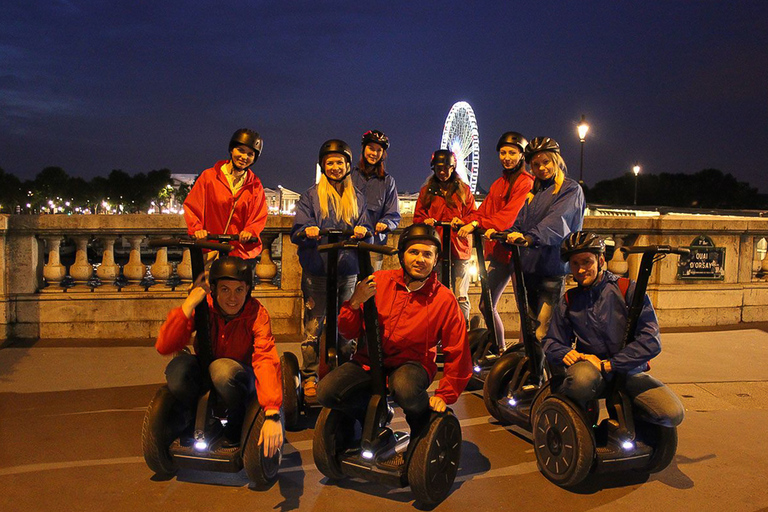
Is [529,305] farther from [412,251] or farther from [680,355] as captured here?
[680,355]

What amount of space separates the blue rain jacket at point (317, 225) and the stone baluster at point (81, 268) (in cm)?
320

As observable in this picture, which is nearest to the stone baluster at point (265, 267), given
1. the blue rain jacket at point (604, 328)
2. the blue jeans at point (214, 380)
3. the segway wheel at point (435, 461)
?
the blue jeans at point (214, 380)

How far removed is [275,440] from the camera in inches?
125

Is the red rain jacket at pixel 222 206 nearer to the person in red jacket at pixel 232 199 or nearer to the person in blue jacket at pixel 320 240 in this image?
the person in red jacket at pixel 232 199

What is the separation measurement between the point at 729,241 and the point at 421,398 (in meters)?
6.55

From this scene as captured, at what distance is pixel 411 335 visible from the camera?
134 inches

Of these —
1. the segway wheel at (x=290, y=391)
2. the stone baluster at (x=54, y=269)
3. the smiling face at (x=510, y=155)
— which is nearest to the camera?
the segway wheel at (x=290, y=391)

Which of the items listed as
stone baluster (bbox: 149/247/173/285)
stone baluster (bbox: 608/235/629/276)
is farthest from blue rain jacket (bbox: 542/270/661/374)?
stone baluster (bbox: 149/247/173/285)

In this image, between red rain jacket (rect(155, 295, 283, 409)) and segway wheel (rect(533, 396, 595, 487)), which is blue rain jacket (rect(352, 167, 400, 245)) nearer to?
red rain jacket (rect(155, 295, 283, 409))

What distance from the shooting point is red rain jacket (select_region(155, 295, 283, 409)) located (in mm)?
3225

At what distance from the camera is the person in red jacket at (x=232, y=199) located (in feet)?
14.6

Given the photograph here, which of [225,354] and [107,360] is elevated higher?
[225,354]

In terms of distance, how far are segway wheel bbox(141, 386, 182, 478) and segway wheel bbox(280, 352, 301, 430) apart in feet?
3.12

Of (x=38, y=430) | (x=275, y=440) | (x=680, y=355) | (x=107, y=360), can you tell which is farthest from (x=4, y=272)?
(x=680, y=355)
